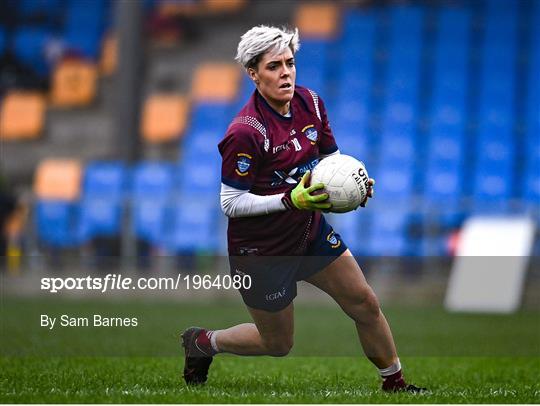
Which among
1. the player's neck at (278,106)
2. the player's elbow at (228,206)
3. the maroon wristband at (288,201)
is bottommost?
the player's elbow at (228,206)

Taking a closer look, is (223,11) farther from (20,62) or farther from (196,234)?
(196,234)

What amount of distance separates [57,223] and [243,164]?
11.6 meters

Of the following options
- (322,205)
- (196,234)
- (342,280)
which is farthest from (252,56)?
(196,234)

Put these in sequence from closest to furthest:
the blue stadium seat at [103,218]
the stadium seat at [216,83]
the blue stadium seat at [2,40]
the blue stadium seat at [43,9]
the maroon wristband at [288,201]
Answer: the maroon wristband at [288,201] < the blue stadium seat at [103,218] < the stadium seat at [216,83] < the blue stadium seat at [2,40] < the blue stadium seat at [43,9]

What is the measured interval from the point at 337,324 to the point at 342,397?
21.9 feet

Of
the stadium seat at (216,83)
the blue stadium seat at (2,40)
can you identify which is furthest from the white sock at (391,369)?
the blue stadium seat at (2,40)

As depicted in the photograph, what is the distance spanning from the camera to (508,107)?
2059 cm

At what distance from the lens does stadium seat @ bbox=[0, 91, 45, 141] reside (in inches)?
906

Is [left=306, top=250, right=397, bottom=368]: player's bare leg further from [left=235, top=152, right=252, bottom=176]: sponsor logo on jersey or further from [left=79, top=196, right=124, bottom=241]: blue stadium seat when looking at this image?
[left=79, top=196, right=124, bottom=241]: blue stadium seat

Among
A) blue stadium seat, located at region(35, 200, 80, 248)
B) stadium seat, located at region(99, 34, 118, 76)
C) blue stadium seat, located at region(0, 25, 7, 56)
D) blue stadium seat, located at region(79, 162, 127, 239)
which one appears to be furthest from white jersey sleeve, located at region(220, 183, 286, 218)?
blue stadium seat, located at region(0, 25, 7, 56)

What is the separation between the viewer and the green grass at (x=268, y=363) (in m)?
6.85

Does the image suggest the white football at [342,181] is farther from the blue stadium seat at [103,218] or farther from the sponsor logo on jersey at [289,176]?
the blue stadium seat at [103,218]

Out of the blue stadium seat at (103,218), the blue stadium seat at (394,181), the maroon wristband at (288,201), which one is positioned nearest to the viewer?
the maroon wristband at (288,201)

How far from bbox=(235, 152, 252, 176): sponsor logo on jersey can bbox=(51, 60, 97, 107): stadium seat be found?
1673cm
